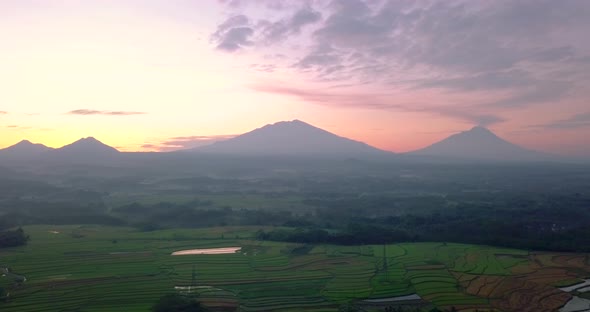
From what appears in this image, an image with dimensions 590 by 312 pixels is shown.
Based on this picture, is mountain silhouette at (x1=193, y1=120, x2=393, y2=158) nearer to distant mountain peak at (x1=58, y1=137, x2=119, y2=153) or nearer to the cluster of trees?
distant mountain peak at (x1=58, y1=137, x2=119, y2=153)

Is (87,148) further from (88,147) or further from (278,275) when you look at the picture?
(278,275)

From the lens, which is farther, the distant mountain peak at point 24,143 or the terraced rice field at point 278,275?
the distant mountain peak at point 24,143

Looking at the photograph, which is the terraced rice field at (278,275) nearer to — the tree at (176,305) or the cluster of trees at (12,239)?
the cluster of trees at (12,239)

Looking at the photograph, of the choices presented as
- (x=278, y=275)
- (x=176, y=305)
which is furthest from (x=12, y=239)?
(x=278, y=275)

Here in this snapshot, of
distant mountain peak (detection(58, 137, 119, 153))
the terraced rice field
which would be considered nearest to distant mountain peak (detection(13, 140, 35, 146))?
distant mountain peak (detection(58, 137, 119, 153))

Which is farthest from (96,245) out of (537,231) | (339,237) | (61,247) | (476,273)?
(537,231)

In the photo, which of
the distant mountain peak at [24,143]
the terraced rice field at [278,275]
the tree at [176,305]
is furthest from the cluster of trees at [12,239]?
the distant mountain peak at [24,143]

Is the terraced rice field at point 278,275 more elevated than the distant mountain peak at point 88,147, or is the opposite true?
the distant mountain peak at point 88,147
